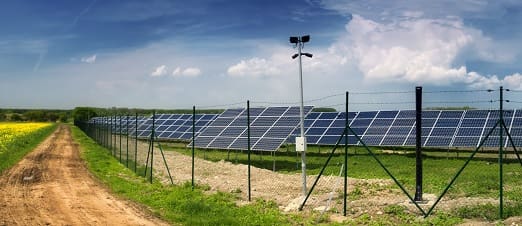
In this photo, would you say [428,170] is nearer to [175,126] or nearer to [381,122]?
[381,122]

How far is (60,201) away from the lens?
45.8 feet

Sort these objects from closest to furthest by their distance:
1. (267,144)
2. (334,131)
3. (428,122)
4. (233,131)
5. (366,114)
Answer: (267,144), (233,131), (428,122), (334,131), (366,114)

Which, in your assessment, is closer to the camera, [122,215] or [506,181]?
[122,215]

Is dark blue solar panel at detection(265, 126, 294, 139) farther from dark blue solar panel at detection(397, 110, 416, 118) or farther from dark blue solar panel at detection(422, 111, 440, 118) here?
dark blue solar panel at detection(422, 111, 440, 118)

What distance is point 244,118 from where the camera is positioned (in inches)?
1103

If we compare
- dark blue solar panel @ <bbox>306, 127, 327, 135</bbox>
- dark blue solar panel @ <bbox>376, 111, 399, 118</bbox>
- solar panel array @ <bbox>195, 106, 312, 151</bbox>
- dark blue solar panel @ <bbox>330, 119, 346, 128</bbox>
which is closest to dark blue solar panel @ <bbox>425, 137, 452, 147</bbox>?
dark blue solar panel @ <bbox>376, 111, 399, 118</bbox>

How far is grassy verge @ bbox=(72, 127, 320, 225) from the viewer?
11.1 meters

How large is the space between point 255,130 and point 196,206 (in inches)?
517

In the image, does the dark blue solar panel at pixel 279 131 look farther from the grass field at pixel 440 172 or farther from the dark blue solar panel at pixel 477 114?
the dark blue solar panel at pixel 477 114

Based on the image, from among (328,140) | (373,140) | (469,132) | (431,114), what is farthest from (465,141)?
(328,140)

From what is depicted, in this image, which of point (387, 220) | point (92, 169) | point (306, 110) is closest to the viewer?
point (387, 220)

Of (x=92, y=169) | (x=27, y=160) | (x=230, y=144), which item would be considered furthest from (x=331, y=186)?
(x=27, y=160)

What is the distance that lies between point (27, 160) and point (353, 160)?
17199mm

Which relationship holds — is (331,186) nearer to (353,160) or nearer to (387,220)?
(387,220)
